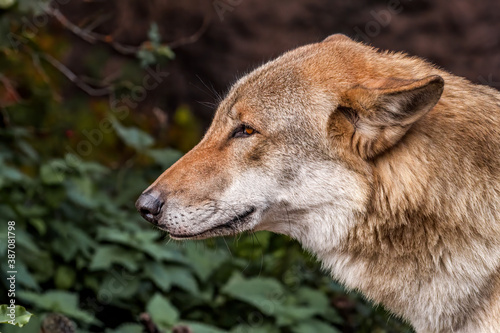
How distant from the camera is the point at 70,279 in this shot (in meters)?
4.72

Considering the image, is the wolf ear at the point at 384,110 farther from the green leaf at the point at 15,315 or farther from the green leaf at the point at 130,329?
the green leaf at the point at 130,329

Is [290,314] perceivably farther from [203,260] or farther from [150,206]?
[150,206]

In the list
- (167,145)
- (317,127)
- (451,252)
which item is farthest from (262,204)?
(167,145)

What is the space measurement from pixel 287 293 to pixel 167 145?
3.11 m

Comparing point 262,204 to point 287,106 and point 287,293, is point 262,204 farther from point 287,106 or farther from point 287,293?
point 287,293

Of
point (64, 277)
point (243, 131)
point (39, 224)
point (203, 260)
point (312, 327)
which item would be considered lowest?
point (312, 327)

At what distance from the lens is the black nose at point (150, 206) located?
136 inches

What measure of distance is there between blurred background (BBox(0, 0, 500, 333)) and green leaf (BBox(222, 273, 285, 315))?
1cm

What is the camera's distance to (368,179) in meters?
3.30

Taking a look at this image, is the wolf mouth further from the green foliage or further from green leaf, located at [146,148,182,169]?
green leaf, located at [146,148,182,169]

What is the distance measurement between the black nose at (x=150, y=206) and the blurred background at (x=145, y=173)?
87 cm

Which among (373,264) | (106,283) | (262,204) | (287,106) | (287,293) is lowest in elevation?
(287,293)

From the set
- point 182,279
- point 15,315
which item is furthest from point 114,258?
point 15,315

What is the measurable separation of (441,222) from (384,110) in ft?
2.15
